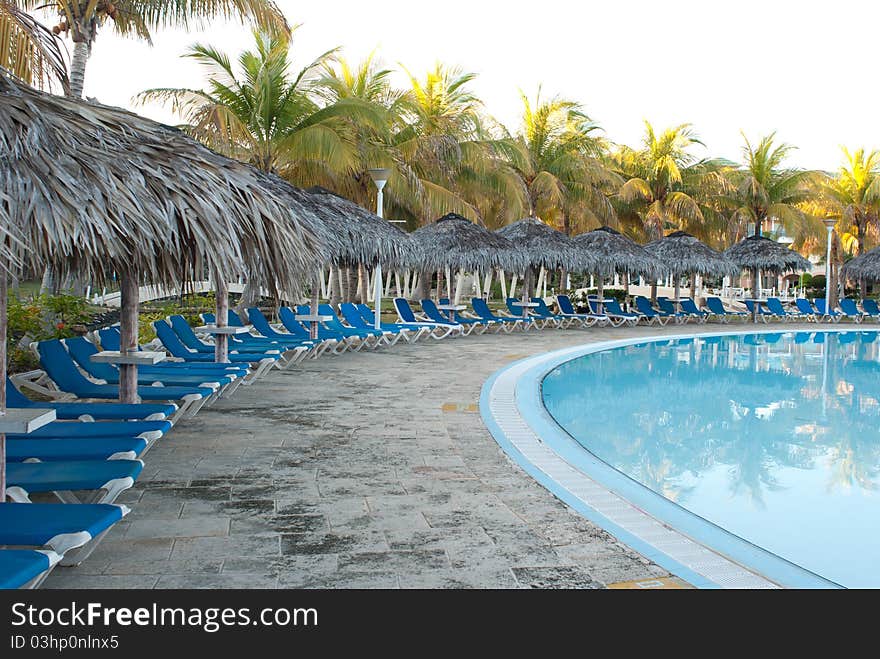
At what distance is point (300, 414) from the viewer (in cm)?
748

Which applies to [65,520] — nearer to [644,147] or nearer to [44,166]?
[44,166]

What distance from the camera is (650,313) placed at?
2222 centimetres

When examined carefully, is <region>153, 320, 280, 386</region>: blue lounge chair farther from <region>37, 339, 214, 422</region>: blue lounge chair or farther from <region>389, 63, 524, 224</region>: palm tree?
<region>389, 63, 524, 224</region>: palm tree

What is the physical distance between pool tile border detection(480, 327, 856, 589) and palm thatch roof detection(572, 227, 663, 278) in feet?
44.4

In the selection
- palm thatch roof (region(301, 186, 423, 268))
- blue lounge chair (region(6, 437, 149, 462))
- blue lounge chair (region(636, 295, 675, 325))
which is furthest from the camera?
blue lounge chair (region(636, 295, 675, 325))

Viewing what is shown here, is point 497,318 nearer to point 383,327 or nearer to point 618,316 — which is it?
point 383,327

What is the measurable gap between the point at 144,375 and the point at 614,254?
A: 16391 millimetres

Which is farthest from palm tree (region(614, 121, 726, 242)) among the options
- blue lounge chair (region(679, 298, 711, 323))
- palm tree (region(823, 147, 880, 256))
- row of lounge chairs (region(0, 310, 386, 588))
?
row of lounge chairs (region(0, 310, 386, 588))

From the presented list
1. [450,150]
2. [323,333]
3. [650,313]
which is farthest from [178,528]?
[650,313]

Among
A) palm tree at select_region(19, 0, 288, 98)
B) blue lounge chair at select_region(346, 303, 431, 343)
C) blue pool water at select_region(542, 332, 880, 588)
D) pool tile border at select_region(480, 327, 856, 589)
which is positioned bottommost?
blue pool water at select_region(542, 332, 880, 588)

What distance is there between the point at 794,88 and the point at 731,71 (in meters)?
2.06

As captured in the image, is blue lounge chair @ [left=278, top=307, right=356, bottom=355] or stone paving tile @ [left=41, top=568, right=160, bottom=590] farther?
blue lounge chair @ [left=278, top=307, right=356, bottom=355]

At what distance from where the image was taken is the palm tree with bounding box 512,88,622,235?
2672cm
